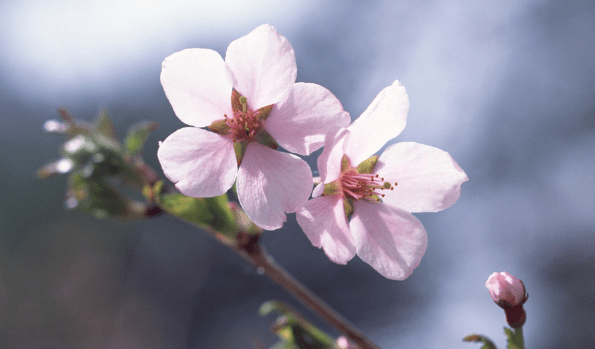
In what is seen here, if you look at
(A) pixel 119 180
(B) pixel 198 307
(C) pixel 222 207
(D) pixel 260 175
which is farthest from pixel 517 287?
(B) pixel 198 307

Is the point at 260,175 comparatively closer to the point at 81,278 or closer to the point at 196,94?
the point at 196,94

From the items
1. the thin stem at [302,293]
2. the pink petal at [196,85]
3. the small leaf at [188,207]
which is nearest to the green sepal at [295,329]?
the thin stem at [302,293]

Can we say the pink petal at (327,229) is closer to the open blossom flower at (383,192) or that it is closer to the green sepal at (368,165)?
the open blossom flower at (383,192)

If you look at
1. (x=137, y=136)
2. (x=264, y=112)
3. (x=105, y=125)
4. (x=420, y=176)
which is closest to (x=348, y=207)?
(x=420, y=176)

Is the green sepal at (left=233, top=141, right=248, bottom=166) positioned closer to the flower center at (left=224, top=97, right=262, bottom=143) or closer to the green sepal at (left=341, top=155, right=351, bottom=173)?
the flower center at (left=224, top=97, right=262, bottom=143)

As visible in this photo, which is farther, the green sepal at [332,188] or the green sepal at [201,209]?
the green sepal at [201,209]

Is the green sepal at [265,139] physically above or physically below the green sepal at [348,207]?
above

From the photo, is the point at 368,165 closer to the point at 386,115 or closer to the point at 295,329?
the point at 386,115
